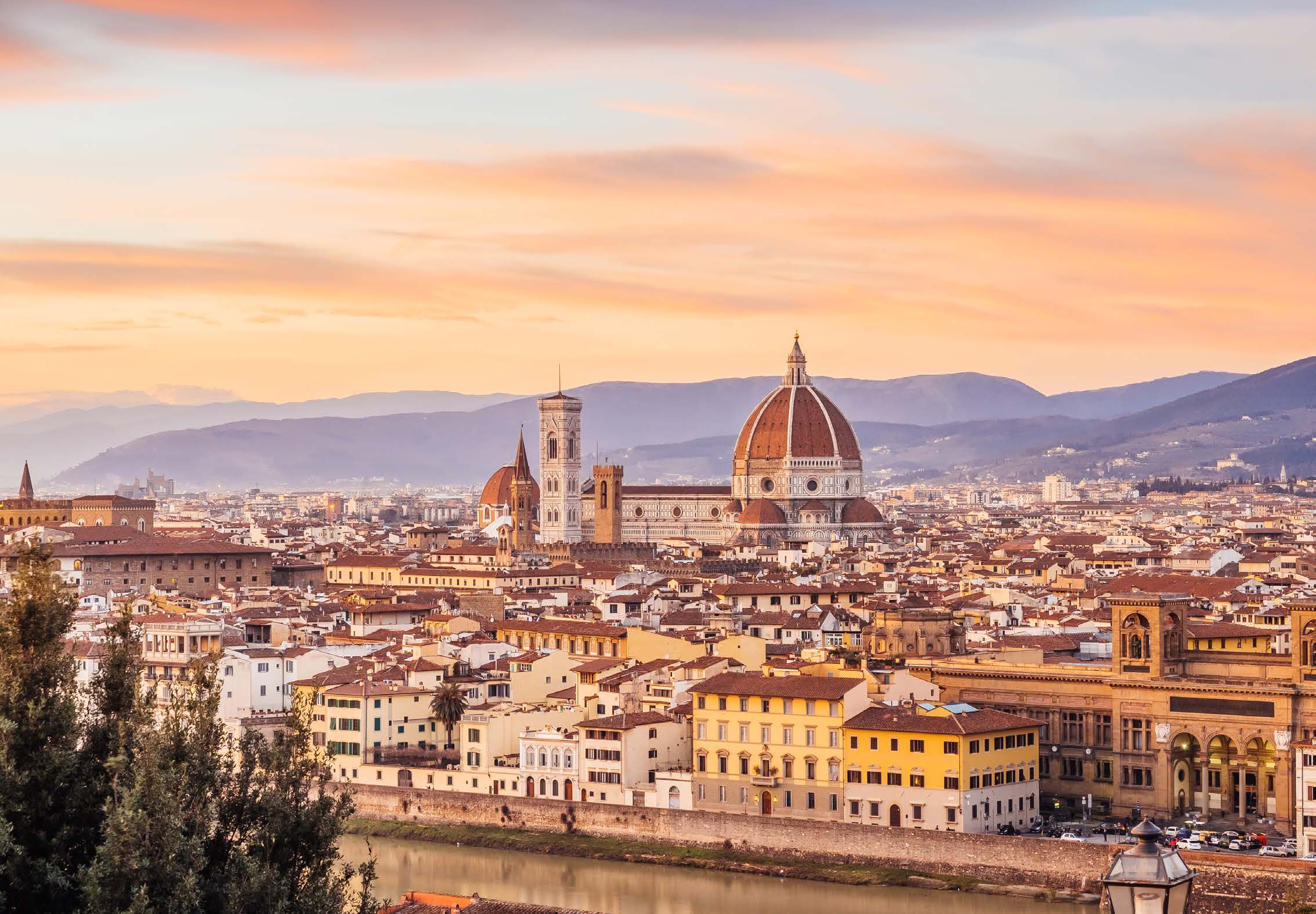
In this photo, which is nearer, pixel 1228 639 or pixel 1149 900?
pixel 1149 900

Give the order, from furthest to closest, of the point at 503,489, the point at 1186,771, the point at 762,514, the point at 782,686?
the point at 503,489
the point at 762,514
the point at 782,686
the point at 1186,771

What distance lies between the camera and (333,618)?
5756 cm

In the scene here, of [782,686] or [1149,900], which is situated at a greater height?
[782,686]

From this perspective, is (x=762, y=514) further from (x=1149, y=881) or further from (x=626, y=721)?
(x=1149, y=881)

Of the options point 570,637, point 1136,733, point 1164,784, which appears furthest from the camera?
point 570,637

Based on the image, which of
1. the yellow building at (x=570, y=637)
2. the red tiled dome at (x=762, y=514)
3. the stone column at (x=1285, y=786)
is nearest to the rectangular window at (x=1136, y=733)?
the stone column at (x=1285, y=786)

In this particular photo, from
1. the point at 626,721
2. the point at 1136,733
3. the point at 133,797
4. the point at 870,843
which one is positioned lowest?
the point at 870,843

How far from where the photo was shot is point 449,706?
136ft

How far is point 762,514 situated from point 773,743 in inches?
2953

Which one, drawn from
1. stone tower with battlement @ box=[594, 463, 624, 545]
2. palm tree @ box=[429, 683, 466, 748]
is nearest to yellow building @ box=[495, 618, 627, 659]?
palm tree @ box=[429, 683, 466, 748]

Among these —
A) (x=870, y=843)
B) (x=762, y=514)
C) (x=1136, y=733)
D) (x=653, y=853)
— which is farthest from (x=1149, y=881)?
(x=762, y=514)

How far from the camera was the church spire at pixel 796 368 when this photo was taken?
120m

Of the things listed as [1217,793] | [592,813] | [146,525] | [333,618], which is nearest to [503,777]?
[592,813]

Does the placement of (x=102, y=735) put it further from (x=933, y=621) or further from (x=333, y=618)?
(x=333, y=618)
